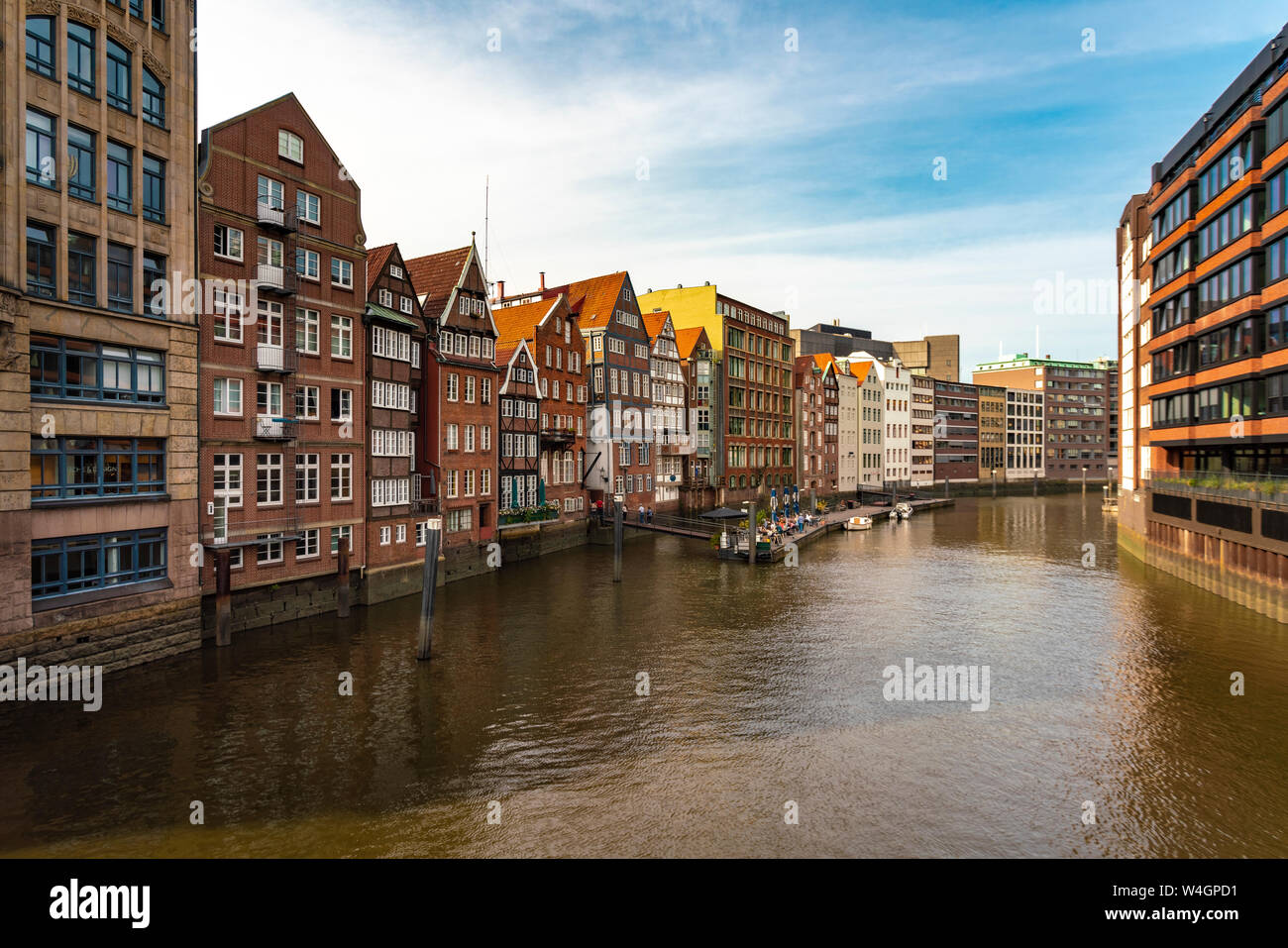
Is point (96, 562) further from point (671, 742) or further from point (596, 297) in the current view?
point (596, 297)

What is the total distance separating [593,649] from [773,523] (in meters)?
40.0

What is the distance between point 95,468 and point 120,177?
1055 cm

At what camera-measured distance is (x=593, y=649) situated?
31.7 metres

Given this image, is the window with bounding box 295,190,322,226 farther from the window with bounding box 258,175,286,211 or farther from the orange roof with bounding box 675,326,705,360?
the orange roof with bounding box 675,326,705,360

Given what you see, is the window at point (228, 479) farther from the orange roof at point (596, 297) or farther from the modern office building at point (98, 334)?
the orange roof at point (596, 297)

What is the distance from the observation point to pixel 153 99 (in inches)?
1091

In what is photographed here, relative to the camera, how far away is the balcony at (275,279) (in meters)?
32.4

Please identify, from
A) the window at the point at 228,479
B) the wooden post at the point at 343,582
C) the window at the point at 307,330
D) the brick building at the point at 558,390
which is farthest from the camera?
the brick building at the point at 558,390

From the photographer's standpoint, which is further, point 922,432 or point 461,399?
point 922,432

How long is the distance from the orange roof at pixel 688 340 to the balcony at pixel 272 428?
56.4 meters

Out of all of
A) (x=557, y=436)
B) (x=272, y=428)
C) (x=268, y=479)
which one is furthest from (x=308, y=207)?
(x=557, y=436)

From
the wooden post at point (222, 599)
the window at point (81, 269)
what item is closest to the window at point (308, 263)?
the window at point (81, 269)

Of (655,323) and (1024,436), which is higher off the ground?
(655,323)
